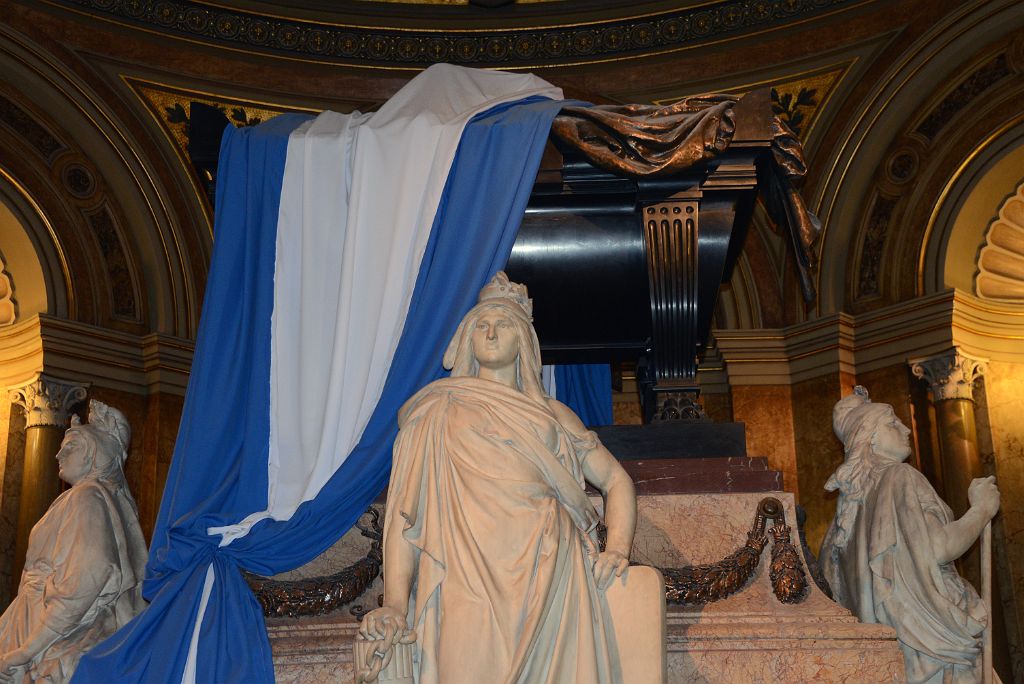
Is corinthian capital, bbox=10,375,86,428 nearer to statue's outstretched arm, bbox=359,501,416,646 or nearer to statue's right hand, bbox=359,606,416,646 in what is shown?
statue's outstretched arm, bbox=359,501,416,646

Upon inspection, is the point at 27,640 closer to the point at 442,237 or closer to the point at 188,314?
the point at 442,237

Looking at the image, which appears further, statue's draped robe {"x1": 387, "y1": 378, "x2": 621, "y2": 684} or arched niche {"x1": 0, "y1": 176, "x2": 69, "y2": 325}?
arched niche {"x1": 0, "y1": 176, "x2": 69, "y2": 325}

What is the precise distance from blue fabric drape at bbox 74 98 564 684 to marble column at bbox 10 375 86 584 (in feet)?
13.6

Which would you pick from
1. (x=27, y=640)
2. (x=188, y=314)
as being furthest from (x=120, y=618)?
(x=188, y=314)

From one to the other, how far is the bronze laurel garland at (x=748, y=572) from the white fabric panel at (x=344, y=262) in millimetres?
1165

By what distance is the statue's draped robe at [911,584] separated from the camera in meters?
4.59

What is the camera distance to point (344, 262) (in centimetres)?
504

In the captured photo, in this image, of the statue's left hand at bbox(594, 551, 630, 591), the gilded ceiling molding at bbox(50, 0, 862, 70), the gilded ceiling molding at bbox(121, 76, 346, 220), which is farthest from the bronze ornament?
the gilded ceiling molding at bbox(50, 0, 862, 70)

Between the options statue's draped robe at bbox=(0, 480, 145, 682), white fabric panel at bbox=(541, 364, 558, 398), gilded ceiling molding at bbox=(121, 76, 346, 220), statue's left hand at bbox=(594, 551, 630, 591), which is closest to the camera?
statue's left hand at bbox=(594, 551, 630, 591)

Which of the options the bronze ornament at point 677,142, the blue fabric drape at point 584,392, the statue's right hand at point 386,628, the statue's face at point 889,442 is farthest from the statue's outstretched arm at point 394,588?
the blue fabric drape at point 584,392

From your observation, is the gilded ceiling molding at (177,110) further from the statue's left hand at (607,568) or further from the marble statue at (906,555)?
the statue's left hand at (607,568)

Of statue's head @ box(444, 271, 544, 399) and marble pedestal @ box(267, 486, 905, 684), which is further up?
statue's head @ box(444, 271, 544, 399)

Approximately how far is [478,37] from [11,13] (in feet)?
10.6

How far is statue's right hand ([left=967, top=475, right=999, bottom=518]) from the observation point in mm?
4781
